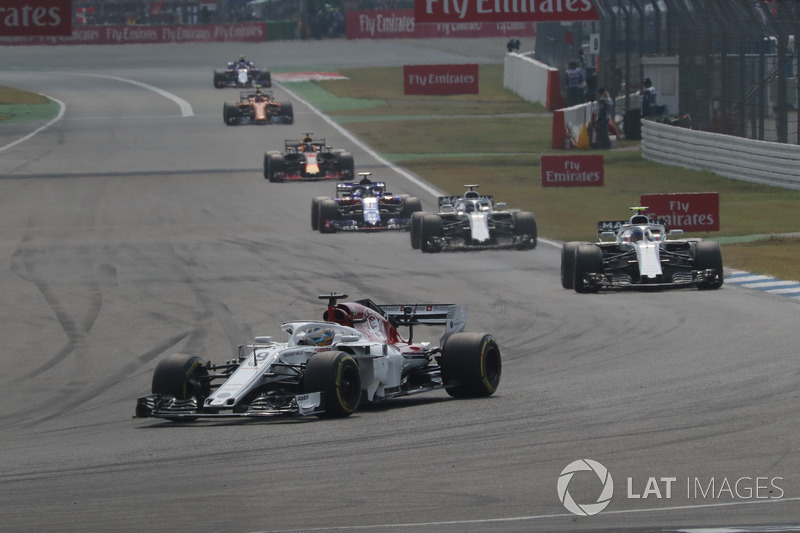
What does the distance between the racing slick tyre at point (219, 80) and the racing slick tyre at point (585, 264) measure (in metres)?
44.9

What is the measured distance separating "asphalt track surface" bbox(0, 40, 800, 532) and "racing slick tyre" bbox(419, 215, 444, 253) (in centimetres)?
37

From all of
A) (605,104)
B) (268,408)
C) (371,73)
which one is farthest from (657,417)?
(371,73)

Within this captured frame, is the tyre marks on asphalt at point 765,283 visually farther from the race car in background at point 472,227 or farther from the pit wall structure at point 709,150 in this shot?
the pit wall structure at point 709,150

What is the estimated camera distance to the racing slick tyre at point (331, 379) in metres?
10.5

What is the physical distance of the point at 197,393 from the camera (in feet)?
36.4

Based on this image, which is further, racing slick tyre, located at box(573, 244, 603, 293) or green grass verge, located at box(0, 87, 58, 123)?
green grass verge, located at box(0, 87, 58, 123)

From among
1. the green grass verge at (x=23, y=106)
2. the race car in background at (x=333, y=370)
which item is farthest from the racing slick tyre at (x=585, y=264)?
A: the green grass verge at (x=23, y=106)

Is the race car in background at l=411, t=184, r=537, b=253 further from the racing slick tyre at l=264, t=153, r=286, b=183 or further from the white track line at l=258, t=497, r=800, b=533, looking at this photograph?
the white track line at l=258, t=497, r=800, b=533

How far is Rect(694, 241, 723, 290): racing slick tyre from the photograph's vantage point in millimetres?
17844

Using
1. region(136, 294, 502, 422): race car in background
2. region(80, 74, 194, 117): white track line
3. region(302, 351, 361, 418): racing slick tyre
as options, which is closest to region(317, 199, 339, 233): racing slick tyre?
region(136, 294, 502, 422): race car in background

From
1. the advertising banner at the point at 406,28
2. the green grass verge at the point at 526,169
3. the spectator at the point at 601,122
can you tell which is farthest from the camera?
the advertising banner at the point at 406,28

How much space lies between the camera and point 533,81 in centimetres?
5756

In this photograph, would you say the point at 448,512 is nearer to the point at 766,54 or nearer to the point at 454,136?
the point at 766,54

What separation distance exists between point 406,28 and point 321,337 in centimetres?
7636
